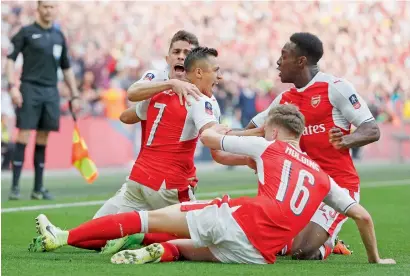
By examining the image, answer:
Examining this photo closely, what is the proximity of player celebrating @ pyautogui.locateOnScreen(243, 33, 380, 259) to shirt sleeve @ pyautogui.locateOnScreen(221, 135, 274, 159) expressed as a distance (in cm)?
126

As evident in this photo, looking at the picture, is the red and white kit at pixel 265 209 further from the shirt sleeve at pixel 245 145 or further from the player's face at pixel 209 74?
the player's face at pixel 209 74

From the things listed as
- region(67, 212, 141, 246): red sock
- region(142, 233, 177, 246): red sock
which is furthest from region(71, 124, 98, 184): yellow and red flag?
region(67, 212, 141, 246): red sock

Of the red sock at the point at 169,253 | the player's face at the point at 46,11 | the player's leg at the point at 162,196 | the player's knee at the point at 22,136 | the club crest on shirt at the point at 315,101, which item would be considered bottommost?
the player's knee at the point at 22,136

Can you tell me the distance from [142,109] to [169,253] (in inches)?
66.0

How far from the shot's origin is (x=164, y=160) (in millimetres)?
7742

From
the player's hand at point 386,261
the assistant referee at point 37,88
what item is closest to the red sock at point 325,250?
the player's hand at point 386,261

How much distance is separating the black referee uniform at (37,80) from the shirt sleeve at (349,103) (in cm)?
613

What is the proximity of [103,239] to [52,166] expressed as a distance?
1524 centimetres

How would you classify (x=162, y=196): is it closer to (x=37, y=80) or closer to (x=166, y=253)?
(x=166, y=253)

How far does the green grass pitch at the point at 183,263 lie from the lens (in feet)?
21.0

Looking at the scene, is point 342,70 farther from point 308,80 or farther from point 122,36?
point 308,80

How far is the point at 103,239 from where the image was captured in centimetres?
710

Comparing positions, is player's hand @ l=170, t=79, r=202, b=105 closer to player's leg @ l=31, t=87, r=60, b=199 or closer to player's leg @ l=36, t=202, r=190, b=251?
player's leg @ l=36, t=202, r=190, b=251

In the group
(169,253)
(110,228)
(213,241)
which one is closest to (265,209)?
(213,241)
